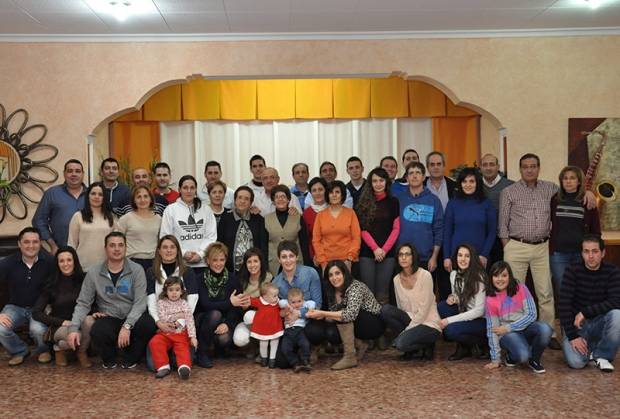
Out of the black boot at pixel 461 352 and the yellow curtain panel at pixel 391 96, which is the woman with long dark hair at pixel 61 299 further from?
the yellow curtain panel at pixel 391 96

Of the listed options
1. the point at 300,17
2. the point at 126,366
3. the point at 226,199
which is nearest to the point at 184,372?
the point at 126,366

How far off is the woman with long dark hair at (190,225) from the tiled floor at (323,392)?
2.73 ft

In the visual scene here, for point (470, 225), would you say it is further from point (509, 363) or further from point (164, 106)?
point (164, 106)

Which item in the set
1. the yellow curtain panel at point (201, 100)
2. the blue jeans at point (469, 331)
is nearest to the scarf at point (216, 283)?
the blue jeans at point (469, 331)

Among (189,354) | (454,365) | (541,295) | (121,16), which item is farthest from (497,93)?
(189,354)

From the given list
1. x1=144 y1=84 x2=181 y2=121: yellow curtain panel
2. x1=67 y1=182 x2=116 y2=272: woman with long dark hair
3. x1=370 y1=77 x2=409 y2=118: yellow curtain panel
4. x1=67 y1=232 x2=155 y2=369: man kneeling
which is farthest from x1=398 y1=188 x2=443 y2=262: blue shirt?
x1=144 y1=84 x2=181 y2=121: yellow curtain panel

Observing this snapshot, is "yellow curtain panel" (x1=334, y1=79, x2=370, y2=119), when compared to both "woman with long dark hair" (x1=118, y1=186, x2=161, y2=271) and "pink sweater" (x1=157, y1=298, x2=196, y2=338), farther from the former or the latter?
"pink sweater" (x1=157, y1=298, x2=196, y2=338)

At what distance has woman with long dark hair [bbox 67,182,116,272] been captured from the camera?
514cm

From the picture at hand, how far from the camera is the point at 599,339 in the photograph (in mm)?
4586

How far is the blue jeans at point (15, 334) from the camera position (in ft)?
16.1

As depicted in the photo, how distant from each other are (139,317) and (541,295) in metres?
2.96

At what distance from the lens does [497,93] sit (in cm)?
683

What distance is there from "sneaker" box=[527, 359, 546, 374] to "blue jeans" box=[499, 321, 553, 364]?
0.07ft

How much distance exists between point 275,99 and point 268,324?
495 centimetres
